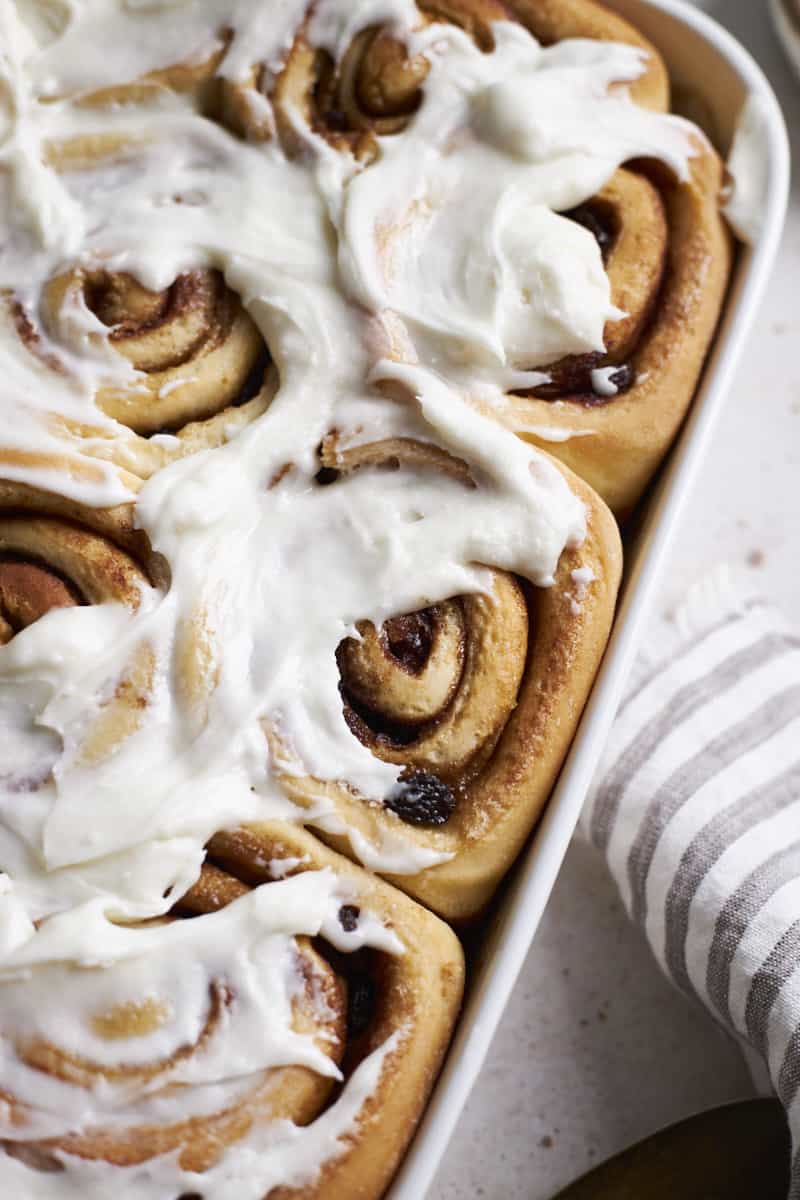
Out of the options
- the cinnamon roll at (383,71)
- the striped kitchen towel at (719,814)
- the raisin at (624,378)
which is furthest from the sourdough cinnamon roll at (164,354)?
the striped kitchen towel at (719,814)

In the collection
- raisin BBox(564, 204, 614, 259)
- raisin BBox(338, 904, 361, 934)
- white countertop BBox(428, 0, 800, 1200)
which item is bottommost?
white countertop BBox(428, 0, 800, 1200)

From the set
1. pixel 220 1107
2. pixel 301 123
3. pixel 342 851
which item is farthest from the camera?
pixel 301 123

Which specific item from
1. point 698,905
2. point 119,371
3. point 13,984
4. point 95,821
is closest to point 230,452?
point 119,371

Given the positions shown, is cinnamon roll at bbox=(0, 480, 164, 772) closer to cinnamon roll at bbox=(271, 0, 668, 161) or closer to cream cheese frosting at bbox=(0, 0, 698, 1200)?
cream cheese frosting at bbox=(0, 0, 698, 1200)

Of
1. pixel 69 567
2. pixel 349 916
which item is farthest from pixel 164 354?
pixel 349 916

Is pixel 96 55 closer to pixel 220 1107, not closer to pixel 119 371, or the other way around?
pixel 119 371

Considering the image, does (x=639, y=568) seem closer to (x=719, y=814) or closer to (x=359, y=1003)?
(x=719, y=814)

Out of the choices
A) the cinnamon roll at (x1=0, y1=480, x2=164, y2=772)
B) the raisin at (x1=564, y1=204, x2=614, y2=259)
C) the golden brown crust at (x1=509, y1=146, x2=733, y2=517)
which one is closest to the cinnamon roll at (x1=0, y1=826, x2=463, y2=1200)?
the cinnamon roll at (x1=0, y1=480, x2=164, y2=772)
